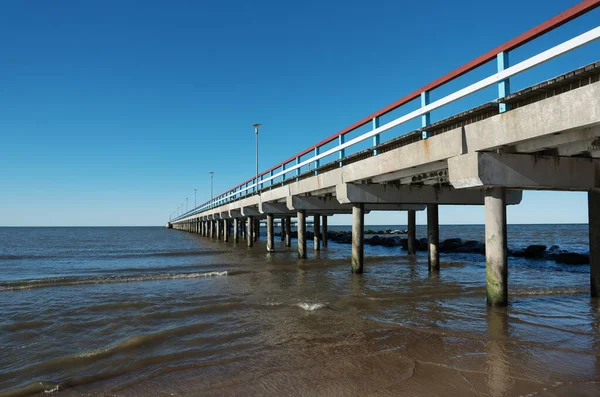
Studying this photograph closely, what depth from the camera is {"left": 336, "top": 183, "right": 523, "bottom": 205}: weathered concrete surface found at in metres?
13.4

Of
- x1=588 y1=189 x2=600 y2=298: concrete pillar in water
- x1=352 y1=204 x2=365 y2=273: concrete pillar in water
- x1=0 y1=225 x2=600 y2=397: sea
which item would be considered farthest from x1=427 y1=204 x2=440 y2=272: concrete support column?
x1=588 y1=189 x2=600 y2=298: concrete pillar in water

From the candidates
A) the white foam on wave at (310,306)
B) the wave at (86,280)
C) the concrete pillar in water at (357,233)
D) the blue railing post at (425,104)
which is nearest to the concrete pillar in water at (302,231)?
the wave at (86,280)

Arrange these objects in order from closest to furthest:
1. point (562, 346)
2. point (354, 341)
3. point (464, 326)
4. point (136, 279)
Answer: point (562, 346) < point (354, 341) < point (464, 326) < point (136, 279)

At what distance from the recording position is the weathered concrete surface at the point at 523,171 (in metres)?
7.48

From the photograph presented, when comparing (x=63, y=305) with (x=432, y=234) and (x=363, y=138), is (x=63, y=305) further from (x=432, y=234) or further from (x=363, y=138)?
(x=432, y=234)

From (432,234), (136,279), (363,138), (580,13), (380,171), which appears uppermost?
(580,13)

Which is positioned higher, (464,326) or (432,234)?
(432,234)

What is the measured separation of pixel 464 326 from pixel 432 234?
8.70m

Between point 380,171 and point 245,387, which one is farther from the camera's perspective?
point 380,171

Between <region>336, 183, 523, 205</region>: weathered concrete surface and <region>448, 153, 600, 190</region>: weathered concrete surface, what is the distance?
15.7 feet

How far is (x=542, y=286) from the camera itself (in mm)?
11664

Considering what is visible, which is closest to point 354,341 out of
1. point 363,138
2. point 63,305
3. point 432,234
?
point 363,138

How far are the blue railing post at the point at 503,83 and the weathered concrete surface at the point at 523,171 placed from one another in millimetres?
939

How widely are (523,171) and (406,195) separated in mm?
6320
